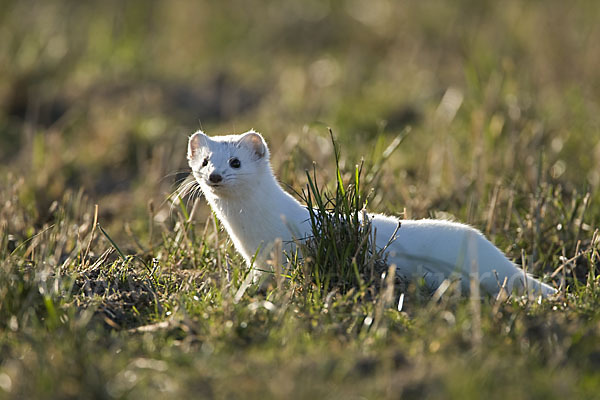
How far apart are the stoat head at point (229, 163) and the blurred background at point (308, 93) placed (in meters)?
0.49

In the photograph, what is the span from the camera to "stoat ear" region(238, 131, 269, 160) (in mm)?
4469

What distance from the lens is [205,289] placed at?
3.92 meters

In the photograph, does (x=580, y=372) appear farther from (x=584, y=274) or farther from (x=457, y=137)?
(x=457, y=137)

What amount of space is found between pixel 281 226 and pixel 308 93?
16.3 ft

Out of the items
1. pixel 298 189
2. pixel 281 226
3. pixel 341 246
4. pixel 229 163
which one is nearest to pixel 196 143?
pixel 229 163

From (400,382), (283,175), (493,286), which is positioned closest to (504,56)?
(283,175)

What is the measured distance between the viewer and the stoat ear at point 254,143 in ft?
14.7

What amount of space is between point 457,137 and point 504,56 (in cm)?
230

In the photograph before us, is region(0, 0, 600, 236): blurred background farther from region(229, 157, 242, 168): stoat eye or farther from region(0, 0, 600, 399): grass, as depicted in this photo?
region(229, 157, 242, 168): stoat eye

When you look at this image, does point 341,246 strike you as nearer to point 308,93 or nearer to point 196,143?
point 196,143

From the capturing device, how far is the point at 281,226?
4.32 metres

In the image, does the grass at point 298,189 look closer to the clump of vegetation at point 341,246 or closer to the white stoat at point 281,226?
the clump of vegetation at point 341,246

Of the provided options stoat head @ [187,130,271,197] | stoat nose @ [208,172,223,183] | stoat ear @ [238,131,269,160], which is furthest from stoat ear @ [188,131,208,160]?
stoat nose @ [208,172,223,183]

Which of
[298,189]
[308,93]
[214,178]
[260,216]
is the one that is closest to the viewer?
[214,178]
